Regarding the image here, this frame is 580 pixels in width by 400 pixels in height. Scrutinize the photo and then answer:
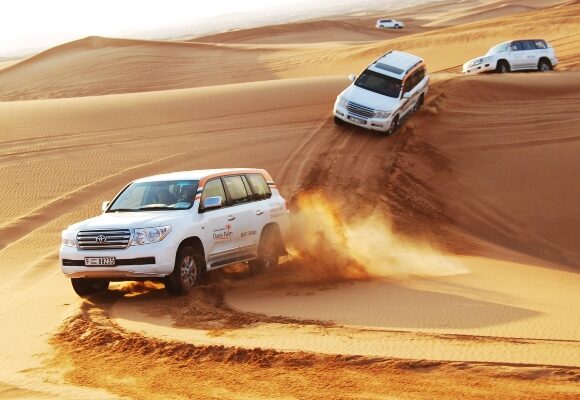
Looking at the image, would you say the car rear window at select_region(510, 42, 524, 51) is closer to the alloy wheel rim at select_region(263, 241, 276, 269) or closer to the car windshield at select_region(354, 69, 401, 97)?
the car windshield at select_region(354, 69, 401, 97)

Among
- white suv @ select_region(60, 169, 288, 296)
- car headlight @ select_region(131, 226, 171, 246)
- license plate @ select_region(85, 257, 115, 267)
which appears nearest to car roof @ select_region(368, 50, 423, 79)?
white suv @ select_region(60, 169, 288, 296)

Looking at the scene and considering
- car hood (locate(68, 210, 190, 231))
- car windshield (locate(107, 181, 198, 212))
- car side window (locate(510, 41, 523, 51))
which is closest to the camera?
car hood (locate(68, 210, 190, 231))

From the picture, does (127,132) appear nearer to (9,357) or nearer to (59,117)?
(59,117)

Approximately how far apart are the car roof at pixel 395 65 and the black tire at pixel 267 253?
13.0 meters

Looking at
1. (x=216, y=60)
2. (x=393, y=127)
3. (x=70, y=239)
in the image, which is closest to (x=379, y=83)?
(x=393, y=127)

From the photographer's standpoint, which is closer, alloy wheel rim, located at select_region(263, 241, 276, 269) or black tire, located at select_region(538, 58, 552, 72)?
alloy wheel rim, located at select_region(263, 241, 276, 269)

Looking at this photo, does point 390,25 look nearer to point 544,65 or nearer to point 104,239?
point 544,65

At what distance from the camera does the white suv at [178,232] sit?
468 inches

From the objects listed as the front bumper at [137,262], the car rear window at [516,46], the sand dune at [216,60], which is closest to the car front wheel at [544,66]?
the car rear window at [516,46]

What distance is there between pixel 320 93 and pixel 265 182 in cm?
1553

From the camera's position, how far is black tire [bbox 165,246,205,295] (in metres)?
12.0

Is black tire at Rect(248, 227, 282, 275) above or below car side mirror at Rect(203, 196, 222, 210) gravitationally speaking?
below

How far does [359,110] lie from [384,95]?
3.42ft

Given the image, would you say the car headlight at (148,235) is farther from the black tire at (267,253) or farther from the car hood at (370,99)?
the car hood at (370,99)
